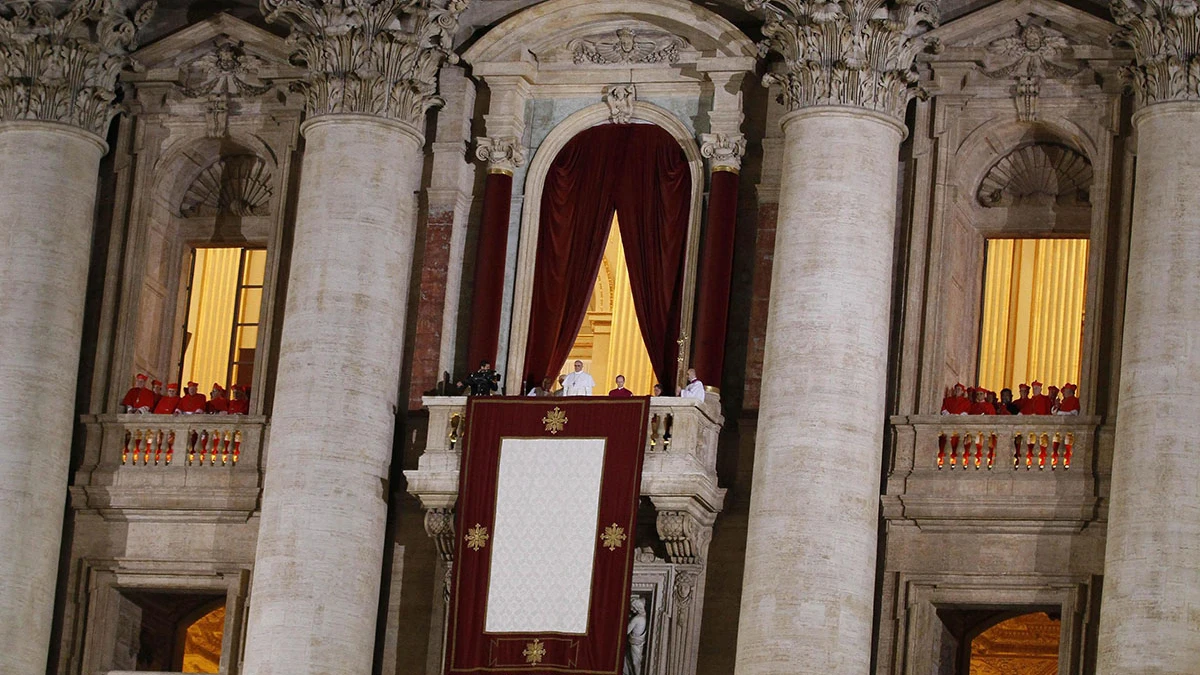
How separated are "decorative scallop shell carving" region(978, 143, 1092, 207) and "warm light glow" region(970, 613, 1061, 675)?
24.9 ft

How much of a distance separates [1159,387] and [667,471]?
602cm

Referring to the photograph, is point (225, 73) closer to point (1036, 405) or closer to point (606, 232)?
point (606, 232)

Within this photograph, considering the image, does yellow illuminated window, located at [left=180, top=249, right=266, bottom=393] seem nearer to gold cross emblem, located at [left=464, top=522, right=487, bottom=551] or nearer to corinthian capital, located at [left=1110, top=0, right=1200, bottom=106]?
gold cross emblem, located at [left=464, top=522, right=487, bottom=551]

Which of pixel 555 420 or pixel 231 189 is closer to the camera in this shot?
pixel 555 420

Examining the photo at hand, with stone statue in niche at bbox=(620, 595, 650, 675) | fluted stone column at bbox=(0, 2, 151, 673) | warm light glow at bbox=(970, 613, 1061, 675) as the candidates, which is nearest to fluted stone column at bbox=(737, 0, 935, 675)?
stone statue in niche at bbox=(620, 595, 650, 675)

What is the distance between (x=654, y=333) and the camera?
43.2 m

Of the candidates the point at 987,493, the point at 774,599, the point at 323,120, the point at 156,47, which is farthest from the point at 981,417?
the point at 156,47

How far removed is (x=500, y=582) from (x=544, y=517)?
96 cm

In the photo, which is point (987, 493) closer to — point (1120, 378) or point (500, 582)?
point (1120, 378)

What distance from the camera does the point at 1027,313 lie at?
142ft

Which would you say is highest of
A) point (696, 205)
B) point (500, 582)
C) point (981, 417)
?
point (696, 205)

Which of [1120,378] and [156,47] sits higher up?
[156,47]

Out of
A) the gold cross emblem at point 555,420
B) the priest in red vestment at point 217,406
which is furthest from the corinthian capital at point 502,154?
the priest in red vestment at point 217,406

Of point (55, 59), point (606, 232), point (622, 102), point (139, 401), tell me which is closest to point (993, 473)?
point (606, 232)
